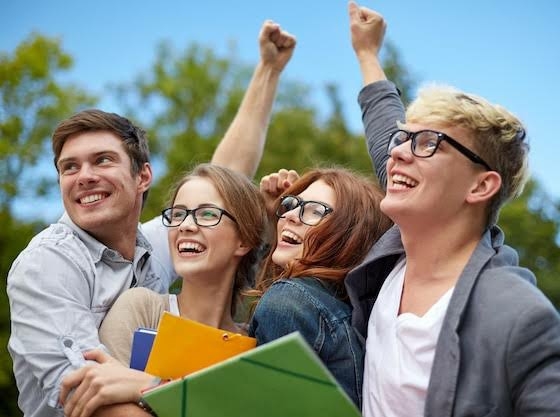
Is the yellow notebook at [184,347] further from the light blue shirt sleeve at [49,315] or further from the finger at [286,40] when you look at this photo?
the finger at [286,40]

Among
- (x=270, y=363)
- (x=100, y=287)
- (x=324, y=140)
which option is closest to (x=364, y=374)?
(x=270, y=363)

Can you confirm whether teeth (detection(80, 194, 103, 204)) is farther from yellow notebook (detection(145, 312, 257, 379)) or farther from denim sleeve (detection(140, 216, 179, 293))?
yellow notebook (detection(145, 312, 257, 379))

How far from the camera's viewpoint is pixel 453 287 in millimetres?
2439

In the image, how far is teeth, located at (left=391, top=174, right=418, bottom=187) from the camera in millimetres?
2578

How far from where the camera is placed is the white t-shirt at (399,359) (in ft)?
7.66

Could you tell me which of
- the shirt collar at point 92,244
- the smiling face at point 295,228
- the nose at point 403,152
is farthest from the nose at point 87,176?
the nose at point 403,152

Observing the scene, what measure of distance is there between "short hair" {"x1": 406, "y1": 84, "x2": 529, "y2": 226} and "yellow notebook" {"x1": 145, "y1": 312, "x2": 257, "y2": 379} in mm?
1008

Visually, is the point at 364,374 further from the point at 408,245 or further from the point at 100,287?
the point at 100,287

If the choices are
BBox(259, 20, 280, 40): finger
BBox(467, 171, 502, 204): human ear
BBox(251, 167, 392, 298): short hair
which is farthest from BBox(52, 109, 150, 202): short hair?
BBox(467, 171, 502, 204): human ear

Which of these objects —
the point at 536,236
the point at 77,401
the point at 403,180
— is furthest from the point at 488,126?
the point at 536,236

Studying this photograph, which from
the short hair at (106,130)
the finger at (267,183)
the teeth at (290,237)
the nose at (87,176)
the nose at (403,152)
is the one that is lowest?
the teeth at (290,237)

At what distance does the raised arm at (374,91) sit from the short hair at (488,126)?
63cm

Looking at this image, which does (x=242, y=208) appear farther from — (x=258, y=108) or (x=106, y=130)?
(x=258, y=108)

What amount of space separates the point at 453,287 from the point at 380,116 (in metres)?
1.21
